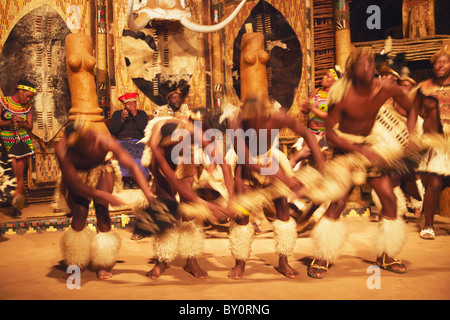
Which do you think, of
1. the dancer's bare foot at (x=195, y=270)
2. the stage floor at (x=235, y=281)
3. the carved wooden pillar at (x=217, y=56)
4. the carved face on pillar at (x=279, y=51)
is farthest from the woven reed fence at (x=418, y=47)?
the dancer's bare foot at (x=195, y=270)

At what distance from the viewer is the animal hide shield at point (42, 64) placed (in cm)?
687

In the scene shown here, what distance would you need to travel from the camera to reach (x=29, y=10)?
6.91m

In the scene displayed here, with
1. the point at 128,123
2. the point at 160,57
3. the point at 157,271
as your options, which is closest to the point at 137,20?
the point at 160,57

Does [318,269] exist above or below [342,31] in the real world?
below

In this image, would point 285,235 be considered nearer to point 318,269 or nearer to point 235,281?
point 318,269

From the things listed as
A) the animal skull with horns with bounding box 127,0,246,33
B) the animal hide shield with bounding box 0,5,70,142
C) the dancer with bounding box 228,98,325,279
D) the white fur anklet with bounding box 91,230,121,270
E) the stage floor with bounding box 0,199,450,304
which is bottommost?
the stage floor with bounding box 0,199,450,304

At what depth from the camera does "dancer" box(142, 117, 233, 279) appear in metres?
3.51

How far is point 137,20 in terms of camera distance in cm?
656

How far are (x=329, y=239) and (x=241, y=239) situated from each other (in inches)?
28.8

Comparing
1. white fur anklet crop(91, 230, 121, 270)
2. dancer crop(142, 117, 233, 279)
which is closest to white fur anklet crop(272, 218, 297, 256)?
dancer crop(142, 117, 233, 279)

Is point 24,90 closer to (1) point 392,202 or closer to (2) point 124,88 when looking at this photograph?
(2) point 124,88

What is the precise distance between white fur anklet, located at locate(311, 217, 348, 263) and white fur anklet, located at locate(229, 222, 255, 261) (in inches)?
22.3

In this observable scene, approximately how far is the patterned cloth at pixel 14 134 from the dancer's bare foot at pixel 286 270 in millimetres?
4141

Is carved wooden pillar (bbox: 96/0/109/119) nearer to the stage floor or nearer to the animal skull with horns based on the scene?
the animal skull with horns
